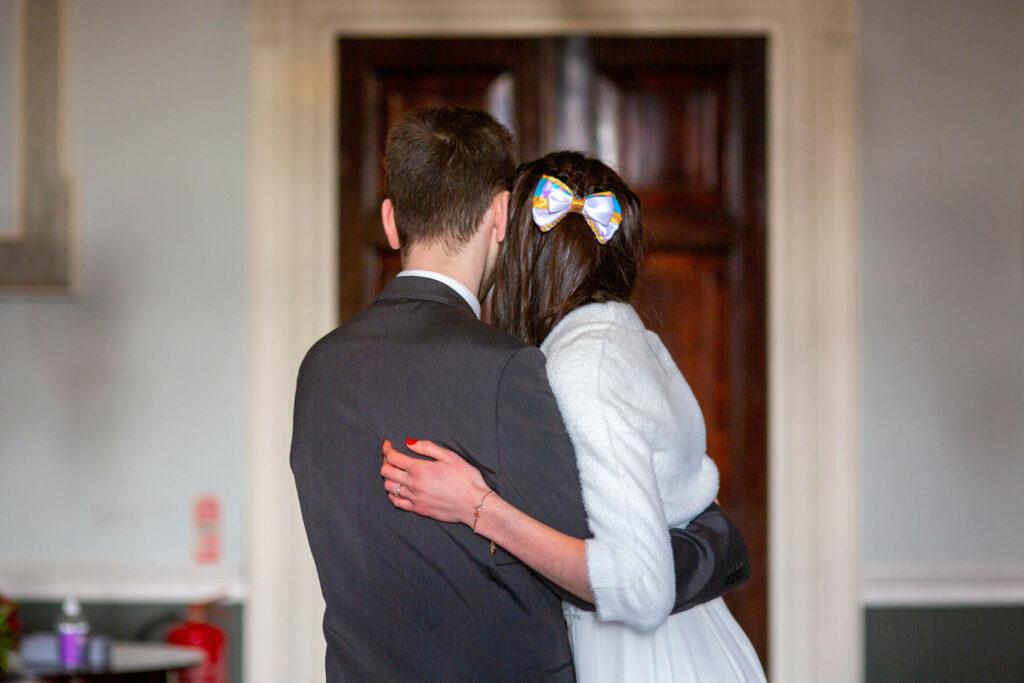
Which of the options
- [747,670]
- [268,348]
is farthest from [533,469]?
[268,348]

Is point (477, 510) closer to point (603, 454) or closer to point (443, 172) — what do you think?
point (603, 454)

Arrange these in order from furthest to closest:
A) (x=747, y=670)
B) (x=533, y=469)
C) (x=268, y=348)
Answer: (x=268, y=348)
(x=747, y=670)
(x=533, y=469)

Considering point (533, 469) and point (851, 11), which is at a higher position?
point (851, 11)

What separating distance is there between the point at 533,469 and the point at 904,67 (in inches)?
110

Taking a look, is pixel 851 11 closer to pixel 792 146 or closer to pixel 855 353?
pixel 792 146

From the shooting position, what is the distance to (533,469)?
4.93 feet

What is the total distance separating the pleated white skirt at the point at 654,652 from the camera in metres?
1.66

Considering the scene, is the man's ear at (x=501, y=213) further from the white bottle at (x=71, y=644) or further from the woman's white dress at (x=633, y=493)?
the white bottle at (x=71, y=644)

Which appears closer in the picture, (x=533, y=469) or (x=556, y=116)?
(x=533, y=469)

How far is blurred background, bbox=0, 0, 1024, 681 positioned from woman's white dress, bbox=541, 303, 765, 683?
203 cm

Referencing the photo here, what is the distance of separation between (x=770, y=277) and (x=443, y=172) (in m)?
2.29

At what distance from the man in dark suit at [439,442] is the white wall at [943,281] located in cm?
241

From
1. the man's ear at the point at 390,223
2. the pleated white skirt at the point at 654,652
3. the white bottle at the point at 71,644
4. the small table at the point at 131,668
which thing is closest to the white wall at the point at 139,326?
the small table at the point at 131,668

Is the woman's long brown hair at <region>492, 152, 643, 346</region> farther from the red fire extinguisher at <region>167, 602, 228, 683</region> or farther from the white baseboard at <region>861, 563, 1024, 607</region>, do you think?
the white baseboard at <region>861, 563, 1024, 607</region>
